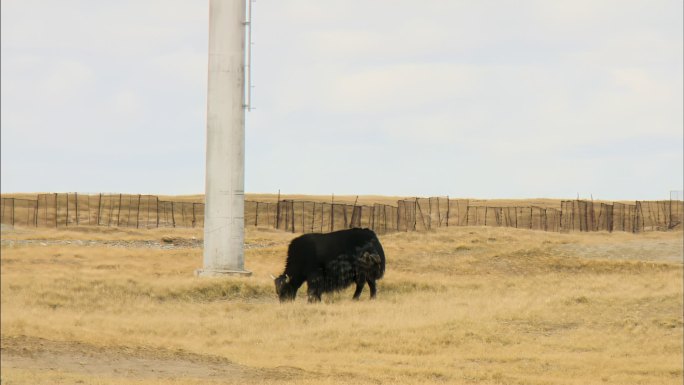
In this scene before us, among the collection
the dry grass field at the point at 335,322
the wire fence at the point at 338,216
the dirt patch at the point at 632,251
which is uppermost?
the wire fence at the point at 338,216

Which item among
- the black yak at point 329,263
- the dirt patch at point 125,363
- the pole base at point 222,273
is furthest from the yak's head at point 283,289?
the dirt patch at point 125,363

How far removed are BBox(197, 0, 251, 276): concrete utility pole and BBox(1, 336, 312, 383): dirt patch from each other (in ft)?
46.1

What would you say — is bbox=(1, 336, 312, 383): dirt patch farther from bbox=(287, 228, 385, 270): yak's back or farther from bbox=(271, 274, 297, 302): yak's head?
bbox=(287, 228, 385, 270): yak's back

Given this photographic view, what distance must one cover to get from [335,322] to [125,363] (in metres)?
8.68

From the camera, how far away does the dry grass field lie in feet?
41.8

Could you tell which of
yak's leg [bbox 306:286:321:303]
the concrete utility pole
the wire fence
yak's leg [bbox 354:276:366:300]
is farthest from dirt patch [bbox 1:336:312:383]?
the wire fence

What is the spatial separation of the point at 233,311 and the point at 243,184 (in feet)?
25.9

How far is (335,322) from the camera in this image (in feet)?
84.5

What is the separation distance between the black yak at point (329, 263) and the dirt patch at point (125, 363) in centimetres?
949

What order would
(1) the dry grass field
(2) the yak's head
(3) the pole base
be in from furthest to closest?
(3) the pole base < (2) the yak's head < (1) the dry grass field

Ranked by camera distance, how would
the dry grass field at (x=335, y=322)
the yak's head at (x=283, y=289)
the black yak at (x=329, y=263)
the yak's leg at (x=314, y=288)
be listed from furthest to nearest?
the black yak at (x=329, y=263) → the yak's leg at (x=314, y=288) → the yak's head at (x=283, y=289) → the dry grass field at (x=335, y=322)

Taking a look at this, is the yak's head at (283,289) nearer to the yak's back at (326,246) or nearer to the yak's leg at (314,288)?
the yak's leg at (314,288)

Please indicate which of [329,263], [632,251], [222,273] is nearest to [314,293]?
[329,263]

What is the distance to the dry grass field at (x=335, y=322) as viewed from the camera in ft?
41.8
